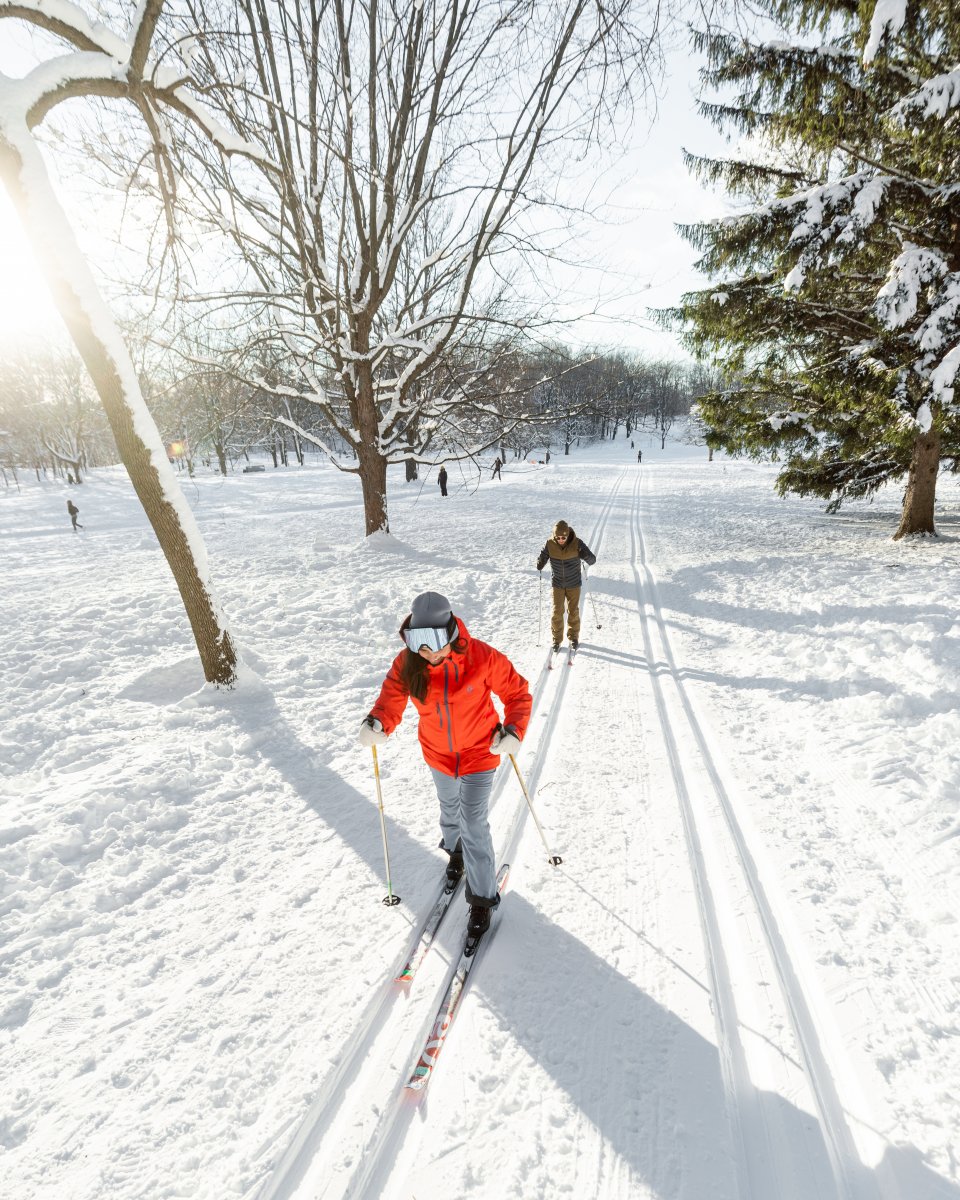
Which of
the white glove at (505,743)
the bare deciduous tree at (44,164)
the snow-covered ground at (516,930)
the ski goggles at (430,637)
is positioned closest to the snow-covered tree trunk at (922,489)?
the snow-covered ground at (516,930)

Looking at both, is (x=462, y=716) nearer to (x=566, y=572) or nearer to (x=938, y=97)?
(x=566, y=572)

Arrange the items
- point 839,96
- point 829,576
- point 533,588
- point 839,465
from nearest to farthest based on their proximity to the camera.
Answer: point 839,96
point 829,576
point 533,588
point 839,465

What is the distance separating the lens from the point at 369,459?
1202 centimetres

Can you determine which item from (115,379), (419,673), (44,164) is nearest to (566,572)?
(419,673)

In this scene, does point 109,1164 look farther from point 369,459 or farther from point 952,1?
point 952,1

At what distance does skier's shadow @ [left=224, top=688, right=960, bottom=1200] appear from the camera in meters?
Result: 2.12

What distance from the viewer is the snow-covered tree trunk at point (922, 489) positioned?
1019 cm

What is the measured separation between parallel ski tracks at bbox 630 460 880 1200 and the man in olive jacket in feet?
8.62

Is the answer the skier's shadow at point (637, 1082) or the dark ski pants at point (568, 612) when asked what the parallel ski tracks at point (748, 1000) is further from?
the dark ski pants at point (568, 612)

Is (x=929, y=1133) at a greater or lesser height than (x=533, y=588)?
lesser

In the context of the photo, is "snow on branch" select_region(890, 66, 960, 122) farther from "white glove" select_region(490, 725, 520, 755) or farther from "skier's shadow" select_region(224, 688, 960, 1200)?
"skier's shadow" select_region(224, 688, 960, 1200)

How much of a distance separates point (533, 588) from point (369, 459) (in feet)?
16.3

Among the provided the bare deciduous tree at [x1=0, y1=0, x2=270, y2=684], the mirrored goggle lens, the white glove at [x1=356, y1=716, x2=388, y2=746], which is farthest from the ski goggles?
the bare deciduous tree at [x1=0, y1=0, x2=270, y2=684]

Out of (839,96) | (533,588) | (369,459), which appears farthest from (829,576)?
(369,459)
